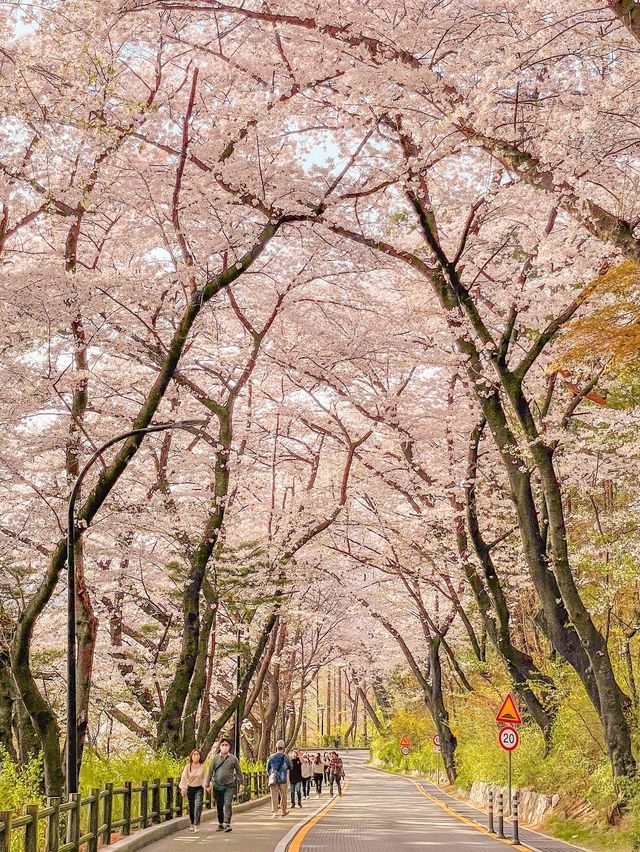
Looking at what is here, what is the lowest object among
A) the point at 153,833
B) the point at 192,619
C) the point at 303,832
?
the point at 303,832

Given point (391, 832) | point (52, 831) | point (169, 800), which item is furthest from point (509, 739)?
point (52, 831)

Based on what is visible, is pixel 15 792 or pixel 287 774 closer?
pixel 15 792

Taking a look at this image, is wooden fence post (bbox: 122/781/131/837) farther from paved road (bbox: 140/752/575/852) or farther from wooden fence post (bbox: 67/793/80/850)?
wooden fence post (bbox: 67/793/80/850)

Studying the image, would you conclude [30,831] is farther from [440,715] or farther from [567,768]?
[440,715]

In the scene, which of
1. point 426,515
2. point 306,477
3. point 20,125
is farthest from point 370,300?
point 306,477

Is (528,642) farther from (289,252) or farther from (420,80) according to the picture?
(420,80)

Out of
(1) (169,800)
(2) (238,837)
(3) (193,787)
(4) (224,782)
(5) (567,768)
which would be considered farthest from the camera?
(5) (567,768)

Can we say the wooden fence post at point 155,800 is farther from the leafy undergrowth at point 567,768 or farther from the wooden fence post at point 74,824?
the leafy undergrowth at point 567,768

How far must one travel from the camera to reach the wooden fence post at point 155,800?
17.3 metres

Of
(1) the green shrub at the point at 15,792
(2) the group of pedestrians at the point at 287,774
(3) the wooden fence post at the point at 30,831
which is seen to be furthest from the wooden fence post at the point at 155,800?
(3) the wooden fence post at the point at 30,831

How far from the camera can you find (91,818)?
11.8 meters

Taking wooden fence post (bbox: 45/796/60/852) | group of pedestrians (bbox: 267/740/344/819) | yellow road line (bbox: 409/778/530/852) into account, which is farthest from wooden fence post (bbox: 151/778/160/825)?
wooden fence post (bbox: 45/796/60/852)

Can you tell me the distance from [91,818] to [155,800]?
610 centimetres

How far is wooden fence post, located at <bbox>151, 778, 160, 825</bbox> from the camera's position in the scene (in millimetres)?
17322
